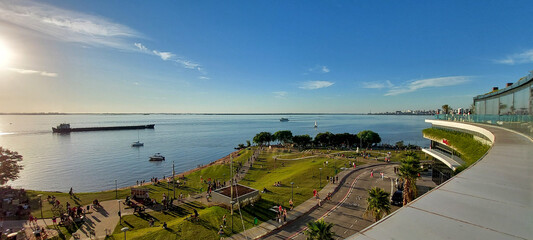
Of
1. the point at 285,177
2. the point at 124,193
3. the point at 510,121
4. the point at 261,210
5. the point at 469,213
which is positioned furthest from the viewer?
the point at 285,177

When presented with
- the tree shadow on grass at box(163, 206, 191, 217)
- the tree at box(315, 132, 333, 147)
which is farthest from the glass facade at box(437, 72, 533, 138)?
the tree at box(315, 132, 333, 147)

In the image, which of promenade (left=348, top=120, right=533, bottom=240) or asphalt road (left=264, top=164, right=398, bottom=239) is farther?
asphalt road (left=264, top=164, right=398, bottom=239)

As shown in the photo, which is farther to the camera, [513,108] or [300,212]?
[300,212]

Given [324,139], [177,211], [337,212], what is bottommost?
[177,211]

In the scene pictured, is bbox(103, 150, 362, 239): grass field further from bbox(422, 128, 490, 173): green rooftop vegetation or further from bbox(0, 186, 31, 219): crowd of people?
bbox(422, 128, 490, 173): green rooftop vegetation

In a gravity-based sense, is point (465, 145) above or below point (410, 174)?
above

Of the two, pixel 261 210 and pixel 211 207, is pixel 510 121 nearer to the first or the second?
pixel 261 210

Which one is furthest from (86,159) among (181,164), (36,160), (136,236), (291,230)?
(291,230)

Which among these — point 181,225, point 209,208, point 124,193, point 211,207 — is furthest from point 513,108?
point 124,193

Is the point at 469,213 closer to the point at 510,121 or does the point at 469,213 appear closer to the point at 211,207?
the point at 510,121

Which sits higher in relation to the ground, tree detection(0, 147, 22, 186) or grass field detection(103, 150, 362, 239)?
tree detection(0, 147, 22, 186)

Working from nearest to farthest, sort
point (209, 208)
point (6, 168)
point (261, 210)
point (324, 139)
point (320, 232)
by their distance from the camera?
point (320, 232) → point (261, 210) → point (209, 208) → point (6, 168) → point (324, 139)

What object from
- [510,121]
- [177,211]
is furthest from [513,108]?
[177,211]
